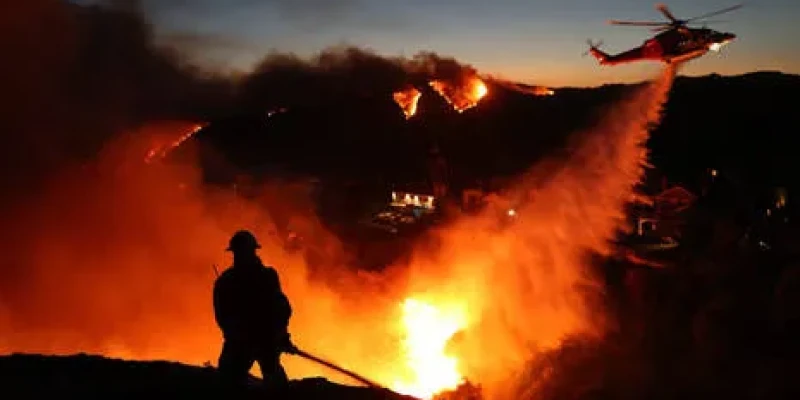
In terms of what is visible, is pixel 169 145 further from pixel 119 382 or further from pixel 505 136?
pixel 505 136

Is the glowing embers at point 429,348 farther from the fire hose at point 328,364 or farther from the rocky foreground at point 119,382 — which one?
the rocky foreground at point 119,382

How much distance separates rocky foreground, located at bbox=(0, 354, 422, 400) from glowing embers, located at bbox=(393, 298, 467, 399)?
802 centimetres

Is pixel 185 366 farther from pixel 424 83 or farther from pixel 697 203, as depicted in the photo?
pixel 697 203

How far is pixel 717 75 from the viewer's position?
88688 millimetres

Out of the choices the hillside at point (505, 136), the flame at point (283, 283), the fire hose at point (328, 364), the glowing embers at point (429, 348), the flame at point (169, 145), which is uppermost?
the hillside at point (505, 136)

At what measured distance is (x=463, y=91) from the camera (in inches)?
551

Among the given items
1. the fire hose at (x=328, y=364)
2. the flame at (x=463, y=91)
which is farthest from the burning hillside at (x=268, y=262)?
the fire hose at (x=328, y=364)

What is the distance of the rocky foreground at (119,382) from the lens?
716cm

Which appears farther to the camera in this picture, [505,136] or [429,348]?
[505,136]

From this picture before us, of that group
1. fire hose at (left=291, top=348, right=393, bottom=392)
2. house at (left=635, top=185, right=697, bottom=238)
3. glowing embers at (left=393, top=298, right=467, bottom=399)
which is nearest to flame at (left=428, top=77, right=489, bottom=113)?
glowing embers at (left=393, top=298, right=467, bottom=399)

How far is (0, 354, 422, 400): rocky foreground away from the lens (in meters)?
7.16

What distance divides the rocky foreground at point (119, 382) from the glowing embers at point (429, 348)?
8.02 m

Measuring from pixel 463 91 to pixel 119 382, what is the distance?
882 centimetres

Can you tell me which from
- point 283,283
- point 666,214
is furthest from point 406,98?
point 666,214
